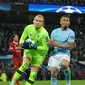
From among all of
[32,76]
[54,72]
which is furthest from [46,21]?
[32,76]

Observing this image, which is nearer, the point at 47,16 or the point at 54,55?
the point at 54,55

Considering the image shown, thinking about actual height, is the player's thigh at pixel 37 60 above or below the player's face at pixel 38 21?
below

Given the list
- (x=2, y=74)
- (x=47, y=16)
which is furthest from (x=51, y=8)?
(x=2, y=74)

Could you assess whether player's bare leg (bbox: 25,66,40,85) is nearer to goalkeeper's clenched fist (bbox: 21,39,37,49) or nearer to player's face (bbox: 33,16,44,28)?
goalkeeper's clenched fist (bbox: 21,39,37,49)

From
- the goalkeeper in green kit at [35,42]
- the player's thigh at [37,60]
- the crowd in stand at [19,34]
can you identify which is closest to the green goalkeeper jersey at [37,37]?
the goalkeeper in green kit at [35,42]

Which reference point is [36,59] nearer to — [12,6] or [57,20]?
[12,6]

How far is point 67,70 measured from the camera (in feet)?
31.3

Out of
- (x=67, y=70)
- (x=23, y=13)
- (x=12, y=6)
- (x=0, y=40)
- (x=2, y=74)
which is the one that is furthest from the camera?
(x=23, y=13)

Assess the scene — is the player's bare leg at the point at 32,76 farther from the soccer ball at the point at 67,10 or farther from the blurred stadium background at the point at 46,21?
the soccer ball at the point at 67,10

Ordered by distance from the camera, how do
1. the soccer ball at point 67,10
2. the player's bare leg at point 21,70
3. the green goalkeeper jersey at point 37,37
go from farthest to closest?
the soccer ball at point 67,10 < the green goalkeeper jersey at point 37,37 < the player's bare leg at point 21,70

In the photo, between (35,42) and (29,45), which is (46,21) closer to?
(35,42)

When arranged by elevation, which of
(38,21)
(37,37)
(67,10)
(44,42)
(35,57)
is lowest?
(35,57)

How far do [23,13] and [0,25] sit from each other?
74.9 inches

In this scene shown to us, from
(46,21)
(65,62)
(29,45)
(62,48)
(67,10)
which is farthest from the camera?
(46,21)
